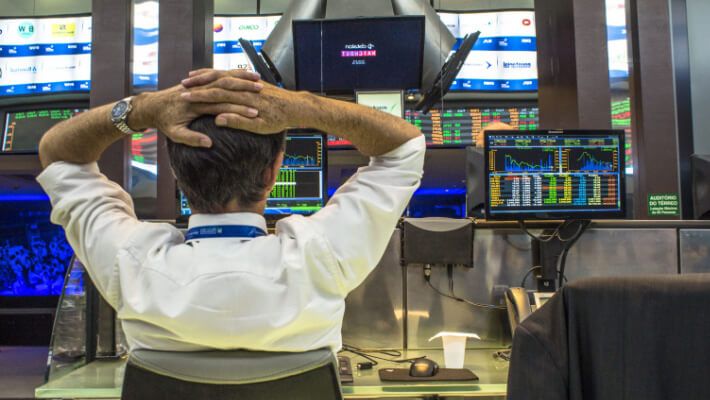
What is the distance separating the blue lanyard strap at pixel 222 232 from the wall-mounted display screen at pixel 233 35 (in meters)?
4.55

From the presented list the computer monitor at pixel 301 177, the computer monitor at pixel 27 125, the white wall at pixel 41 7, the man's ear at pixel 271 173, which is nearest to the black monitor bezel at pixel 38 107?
the computer monitor at pixel 27 125

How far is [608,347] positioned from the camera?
2.94ft

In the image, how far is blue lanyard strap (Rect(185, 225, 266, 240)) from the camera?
92cm

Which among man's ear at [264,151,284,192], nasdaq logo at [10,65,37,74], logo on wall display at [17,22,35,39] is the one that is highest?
logo on wall display at [17,22,35,39]

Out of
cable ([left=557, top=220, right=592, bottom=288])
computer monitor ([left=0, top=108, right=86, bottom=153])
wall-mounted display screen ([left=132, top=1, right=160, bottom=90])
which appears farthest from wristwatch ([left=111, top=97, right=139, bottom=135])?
computer monitor ([left=0, top=108, right=86, bottom=153])

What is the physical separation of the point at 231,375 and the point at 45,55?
4.96 meters

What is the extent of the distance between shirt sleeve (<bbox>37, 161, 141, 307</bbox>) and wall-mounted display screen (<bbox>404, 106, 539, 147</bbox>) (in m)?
4.38

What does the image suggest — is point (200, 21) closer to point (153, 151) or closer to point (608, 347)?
point (153, 151)

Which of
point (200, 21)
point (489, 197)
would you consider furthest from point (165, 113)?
point (200, 21)

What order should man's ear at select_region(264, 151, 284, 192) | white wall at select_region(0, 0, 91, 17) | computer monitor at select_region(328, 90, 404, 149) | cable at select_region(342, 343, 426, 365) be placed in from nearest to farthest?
man's ear at select_region(264, 151, 284, 192) → cable at select_region(342, 343, 426, 365) → computer monitor at select_region(328, 90, 404, 149) → white wall at select_region(0, 0, 91, 17)

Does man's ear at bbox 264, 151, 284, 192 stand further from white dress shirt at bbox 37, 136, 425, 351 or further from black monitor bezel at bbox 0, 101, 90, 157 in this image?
black monitor bezel at bbox 0, 101, 90, 157

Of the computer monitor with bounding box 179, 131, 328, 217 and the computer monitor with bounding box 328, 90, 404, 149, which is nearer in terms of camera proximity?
the computer monitor with bounding box 179, 131, 328, 217

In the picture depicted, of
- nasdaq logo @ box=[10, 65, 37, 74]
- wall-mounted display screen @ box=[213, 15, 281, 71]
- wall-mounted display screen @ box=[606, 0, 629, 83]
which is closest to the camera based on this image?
wall-mounted display screen @ box=[606, 0, 629, 83]

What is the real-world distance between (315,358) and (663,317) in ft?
1.62
